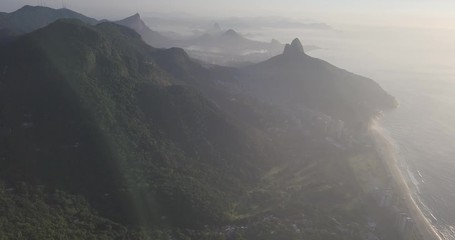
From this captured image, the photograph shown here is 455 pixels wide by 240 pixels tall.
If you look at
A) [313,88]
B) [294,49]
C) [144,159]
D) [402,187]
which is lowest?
[402,187]

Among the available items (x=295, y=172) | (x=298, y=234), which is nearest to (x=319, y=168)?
(x=295, y=172)

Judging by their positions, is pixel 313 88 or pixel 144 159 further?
pixel 313 88

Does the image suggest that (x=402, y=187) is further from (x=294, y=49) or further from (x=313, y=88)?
(x=294, y=49)

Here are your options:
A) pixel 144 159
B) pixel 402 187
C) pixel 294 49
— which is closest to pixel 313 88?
pixel 294 49

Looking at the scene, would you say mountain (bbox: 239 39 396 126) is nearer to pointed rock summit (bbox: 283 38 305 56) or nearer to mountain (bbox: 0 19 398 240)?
pointed rock summit (bbox: 283 38 305 56)

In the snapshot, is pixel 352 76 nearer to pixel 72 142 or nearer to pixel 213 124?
pixel 213 124

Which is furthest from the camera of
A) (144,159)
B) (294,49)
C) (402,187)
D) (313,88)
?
(294,49)
